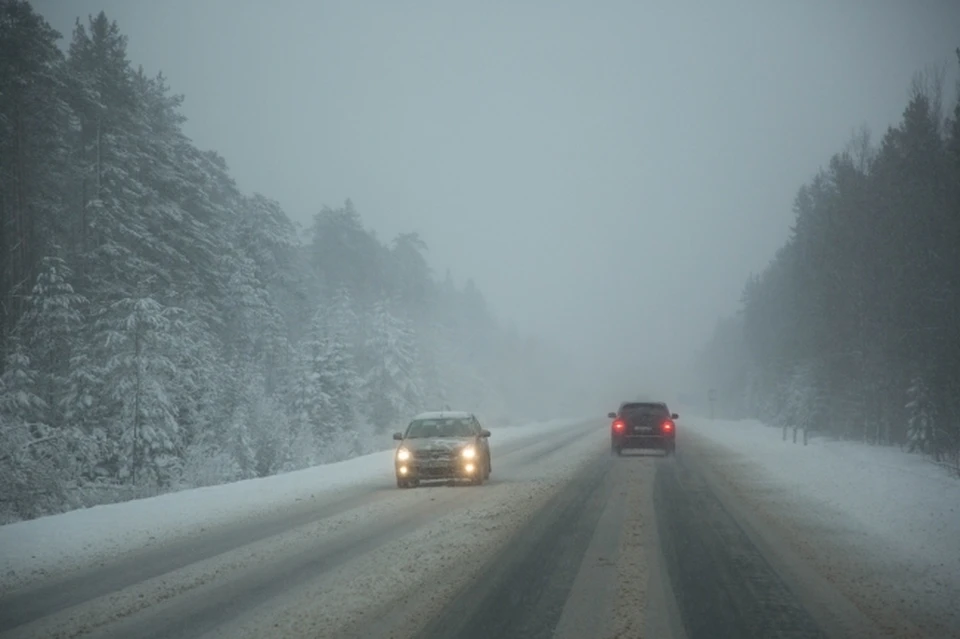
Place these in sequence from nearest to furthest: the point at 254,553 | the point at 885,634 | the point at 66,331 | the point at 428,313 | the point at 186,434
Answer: the point at 885,634, the point at 254,553, the point at 66,331, the point at 186,434, the point at 428,313

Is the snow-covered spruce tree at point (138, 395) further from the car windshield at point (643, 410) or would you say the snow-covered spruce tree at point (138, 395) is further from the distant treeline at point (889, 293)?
the distant treeline at point (889, 293)

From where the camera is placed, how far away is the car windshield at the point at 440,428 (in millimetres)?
19453

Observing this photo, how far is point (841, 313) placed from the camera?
41875mm

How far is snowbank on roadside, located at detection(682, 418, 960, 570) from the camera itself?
10.7 m

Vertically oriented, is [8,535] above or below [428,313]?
below

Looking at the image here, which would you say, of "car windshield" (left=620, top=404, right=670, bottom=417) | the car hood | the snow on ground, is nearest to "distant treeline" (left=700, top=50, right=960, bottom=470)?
"car windshield" (left=620, top=404, right=670, bottom=417)

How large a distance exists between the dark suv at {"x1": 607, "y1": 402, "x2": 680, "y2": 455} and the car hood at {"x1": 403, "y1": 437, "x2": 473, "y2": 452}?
1019 cm

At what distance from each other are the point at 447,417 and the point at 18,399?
12.0 metres

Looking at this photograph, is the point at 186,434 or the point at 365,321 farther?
the point at 365,321

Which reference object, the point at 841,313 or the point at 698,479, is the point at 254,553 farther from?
the point at 841,313

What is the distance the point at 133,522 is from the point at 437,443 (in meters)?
7.39

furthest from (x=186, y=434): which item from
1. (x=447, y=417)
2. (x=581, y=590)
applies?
(x=581, y=590)

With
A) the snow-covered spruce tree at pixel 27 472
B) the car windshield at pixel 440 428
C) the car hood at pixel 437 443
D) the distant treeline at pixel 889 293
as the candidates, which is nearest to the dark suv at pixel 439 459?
the car hood at pixel 437 443

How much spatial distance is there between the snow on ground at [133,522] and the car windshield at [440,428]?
1661mm
